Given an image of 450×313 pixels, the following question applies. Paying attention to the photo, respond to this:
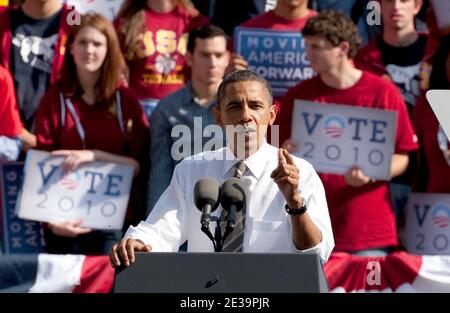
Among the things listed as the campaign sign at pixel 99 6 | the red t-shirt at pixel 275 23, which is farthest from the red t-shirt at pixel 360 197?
the campaign sign at pixel 99 6

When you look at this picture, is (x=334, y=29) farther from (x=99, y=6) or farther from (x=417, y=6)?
(x=99, y=6)

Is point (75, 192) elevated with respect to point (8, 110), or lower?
lower

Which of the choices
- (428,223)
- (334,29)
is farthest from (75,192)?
(428,223)

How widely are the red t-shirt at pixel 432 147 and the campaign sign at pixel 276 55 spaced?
→ 702 mm

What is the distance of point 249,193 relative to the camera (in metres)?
4.77

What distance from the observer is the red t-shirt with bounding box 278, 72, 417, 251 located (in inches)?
303

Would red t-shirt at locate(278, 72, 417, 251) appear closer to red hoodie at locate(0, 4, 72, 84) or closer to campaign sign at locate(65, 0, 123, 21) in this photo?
campaign sign at locate(65, 0, 123, 21)

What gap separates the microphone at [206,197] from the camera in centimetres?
419

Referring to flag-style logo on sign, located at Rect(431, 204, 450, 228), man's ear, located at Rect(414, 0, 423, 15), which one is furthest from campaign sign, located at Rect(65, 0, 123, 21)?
flag-style logo on sign, located at Rect(431, 204, 450, 228)

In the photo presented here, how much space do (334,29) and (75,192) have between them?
5.84 ft

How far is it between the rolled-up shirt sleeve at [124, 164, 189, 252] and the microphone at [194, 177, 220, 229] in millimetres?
493
